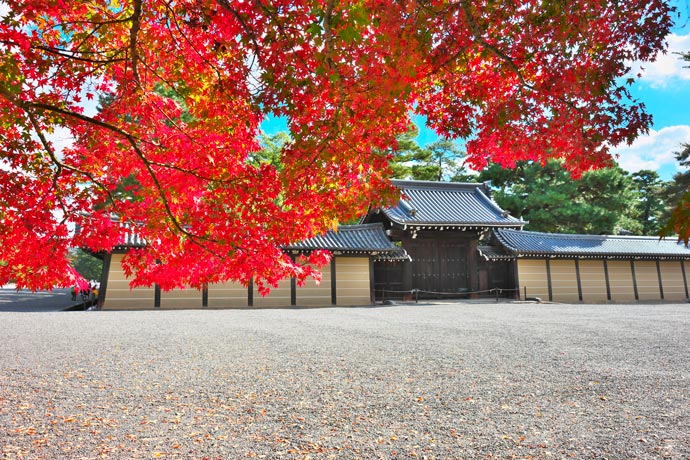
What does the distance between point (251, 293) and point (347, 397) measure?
41.0 feet

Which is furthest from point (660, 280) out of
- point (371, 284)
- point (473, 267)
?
point (371, 284)

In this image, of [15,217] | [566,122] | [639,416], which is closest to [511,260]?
[566,122]

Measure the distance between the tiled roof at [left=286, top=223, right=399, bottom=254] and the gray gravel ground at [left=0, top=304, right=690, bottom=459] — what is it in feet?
28.6

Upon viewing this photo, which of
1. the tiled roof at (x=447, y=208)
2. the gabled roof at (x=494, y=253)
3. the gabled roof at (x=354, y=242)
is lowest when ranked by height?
the gabled roof at (x=494, y=253)

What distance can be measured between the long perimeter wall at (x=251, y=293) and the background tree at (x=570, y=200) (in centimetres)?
1409

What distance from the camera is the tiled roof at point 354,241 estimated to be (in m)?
16.0

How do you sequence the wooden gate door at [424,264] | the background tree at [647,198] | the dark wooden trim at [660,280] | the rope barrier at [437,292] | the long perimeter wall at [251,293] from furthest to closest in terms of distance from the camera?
the background tree at [647,198]
the dark wooden trim at [660,280]
the wooden gate door at [424,264]
the rope barrier at [437,292]
the long perimeter wall at [251,293]

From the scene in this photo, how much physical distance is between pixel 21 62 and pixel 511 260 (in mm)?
18910

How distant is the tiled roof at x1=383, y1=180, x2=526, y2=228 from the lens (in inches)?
723

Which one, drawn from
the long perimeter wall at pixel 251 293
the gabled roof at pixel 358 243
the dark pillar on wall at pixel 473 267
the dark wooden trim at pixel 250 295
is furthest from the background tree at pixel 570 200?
the dark wooden trim at pixel 250 295

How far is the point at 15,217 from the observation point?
4.12 m

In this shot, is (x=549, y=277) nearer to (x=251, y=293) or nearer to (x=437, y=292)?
(x=437, y=292)

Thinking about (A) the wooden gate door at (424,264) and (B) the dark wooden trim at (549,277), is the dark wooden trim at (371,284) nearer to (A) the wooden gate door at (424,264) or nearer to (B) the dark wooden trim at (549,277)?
(A) the wooden gate door at (424,264)

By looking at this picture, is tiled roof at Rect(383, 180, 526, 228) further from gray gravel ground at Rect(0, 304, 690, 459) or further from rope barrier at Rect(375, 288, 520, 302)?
gray gravel ground at Rect(0, 304, 690, 459)
